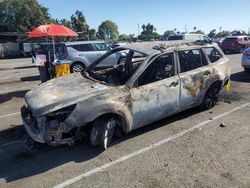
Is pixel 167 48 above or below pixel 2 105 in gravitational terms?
above

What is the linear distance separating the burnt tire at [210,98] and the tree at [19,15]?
45.3m

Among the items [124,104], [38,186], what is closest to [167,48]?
[124,104]

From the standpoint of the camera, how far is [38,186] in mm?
3953

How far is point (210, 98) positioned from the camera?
23.2 ft

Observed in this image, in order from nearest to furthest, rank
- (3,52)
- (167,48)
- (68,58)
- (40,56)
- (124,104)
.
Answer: (124,104), (167,48), (40,56), (68,58), (3,52)

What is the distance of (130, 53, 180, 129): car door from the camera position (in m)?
5.27

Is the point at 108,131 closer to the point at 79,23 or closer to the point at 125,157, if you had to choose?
the point at 125,157

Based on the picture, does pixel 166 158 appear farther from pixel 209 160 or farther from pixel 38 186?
pixel 38 186

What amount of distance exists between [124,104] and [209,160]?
1.71 m

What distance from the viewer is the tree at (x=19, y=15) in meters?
47.2

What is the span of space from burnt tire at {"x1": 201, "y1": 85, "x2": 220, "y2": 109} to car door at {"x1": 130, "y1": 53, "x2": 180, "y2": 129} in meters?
1.30

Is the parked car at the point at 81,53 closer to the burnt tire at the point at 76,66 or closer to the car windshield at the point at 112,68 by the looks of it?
the burnt tire at the point at 76,66

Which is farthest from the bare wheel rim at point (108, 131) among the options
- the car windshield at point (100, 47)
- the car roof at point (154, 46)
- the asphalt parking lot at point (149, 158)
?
the car windshield at point (100, 47)

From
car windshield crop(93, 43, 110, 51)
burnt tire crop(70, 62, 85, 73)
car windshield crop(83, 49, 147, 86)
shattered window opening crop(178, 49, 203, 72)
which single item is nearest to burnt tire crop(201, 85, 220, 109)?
shattered window opening crop(178, 49, 203, 72)
